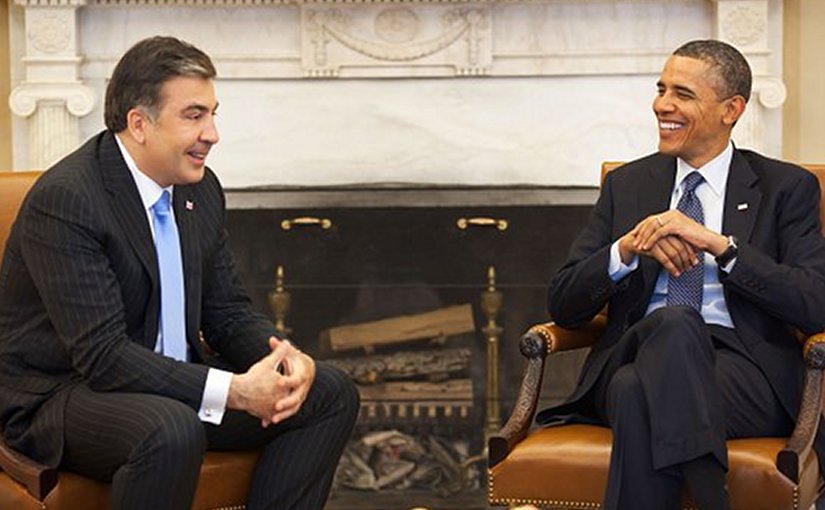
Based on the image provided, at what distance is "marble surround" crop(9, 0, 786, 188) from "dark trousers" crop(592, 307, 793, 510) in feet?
5.86

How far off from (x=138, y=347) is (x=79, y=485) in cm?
30

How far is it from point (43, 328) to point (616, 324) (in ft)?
4.32

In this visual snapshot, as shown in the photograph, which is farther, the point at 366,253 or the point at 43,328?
the point at 366,253

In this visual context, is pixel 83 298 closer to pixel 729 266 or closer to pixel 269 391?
pixel 269 391

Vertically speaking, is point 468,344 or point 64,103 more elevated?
point 64,103

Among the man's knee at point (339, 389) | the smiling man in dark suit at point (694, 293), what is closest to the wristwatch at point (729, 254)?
the smiling man in dark suit at point (694, 293)

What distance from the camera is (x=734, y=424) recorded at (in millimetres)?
3559

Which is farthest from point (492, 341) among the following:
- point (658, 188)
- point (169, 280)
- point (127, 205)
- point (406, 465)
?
point (127, 205)

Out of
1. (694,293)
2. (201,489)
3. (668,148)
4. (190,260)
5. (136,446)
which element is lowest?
(201,489)

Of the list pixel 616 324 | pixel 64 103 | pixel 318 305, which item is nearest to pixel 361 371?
pixel 318 305

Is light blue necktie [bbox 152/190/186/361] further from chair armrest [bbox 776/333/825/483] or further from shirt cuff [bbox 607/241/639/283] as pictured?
chair armrest [bbox 776/333/825/483]

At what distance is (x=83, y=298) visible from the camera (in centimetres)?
322

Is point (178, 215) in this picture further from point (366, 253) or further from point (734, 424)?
point (366, 253)

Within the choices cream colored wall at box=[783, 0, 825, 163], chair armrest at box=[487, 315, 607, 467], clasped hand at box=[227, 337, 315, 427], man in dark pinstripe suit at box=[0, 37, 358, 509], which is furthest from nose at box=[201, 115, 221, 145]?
cream colored wall at box=[783, 0, 825, 163]
